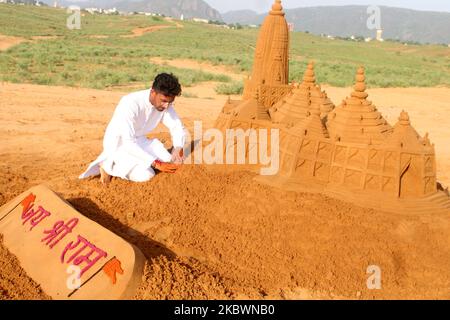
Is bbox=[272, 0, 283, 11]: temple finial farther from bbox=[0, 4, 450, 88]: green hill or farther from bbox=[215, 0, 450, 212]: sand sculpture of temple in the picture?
bbox=[0, 4, 450, 88]: green hill

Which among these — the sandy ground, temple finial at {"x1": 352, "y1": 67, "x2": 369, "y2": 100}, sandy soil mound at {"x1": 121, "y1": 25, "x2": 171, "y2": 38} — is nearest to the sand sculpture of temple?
temple finial at {"x1": 352, "y1": 67, "x2": 369, "y2": 100}

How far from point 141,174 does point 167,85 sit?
4.72ft

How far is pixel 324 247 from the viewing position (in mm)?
4629

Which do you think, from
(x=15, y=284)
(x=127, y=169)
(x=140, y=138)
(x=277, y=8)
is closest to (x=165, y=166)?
(x=127, y=169)

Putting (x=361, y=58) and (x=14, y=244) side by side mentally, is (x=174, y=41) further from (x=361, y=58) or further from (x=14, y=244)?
(x=14, y=244)

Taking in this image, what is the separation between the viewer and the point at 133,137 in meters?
5.68

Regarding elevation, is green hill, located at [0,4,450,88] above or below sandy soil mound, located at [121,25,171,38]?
below

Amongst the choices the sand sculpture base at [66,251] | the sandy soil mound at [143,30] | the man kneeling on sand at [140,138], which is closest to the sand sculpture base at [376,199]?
the man kneeling on sand at [140,138]

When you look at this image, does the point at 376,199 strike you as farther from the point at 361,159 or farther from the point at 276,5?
the point at 276,5

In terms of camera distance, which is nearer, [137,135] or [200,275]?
[200,275]

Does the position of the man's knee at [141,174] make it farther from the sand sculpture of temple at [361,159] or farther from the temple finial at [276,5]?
the temple finial at [276,5]

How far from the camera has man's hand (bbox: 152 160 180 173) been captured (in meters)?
5.80
